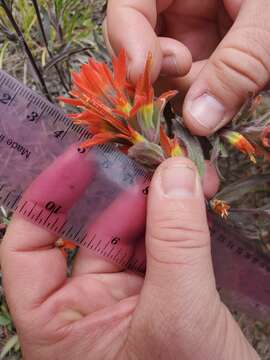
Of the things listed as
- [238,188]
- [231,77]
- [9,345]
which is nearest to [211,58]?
A: [231,77]

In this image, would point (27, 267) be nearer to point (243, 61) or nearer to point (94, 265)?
point (94, 265)

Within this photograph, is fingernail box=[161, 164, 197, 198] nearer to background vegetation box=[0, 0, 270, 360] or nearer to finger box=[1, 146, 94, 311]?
finger box=[1, 146, 94, 311]

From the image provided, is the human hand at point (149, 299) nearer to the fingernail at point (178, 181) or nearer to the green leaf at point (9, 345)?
the fingernail at point (178, 181)

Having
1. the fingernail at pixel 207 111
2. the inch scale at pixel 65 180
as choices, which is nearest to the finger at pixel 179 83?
the fingernail at pixel 207 111

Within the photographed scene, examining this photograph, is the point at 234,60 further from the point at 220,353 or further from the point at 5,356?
the point at 5,356

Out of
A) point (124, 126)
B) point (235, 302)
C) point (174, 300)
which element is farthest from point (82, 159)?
point (235, 302)
